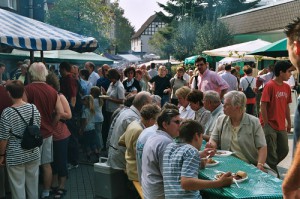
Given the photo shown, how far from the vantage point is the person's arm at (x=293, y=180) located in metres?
1.96

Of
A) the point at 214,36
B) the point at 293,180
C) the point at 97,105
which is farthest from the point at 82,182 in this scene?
the point at 214,36

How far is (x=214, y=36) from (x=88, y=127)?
91.4ft

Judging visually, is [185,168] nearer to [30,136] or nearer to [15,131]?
[30,136]

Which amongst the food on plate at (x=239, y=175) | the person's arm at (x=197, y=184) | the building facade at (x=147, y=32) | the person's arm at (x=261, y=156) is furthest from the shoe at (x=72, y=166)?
the building facade at (x=147, y=32)

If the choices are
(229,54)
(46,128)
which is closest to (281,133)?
(46,128)

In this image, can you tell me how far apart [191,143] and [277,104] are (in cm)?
285

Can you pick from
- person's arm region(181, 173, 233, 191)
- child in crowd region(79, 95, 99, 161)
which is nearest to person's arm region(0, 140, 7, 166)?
person's arm region(181, 173, 233, 191)

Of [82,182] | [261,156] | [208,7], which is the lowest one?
[82,182]

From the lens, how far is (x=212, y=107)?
5.54 m

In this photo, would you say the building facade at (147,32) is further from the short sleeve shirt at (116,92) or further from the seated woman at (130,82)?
the short sleeve shirt at (116,92)

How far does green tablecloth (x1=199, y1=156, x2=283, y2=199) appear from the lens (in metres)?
3.29

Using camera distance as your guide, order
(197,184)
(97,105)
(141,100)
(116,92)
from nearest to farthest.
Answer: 1. (197,184)
2. (141,100)
3. (116,92)
4. (97,105)

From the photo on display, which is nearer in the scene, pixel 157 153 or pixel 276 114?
pixel 157 153

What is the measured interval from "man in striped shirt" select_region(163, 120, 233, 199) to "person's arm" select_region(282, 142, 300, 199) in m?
1.26
